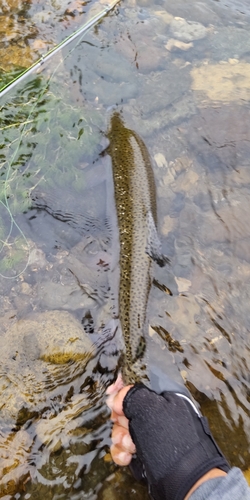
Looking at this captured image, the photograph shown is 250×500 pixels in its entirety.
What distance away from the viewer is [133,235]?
462 cm

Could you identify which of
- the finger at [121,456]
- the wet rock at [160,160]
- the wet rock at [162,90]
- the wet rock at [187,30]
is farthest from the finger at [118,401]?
the wet rock at [187,30]

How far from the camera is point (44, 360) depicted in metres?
4.00

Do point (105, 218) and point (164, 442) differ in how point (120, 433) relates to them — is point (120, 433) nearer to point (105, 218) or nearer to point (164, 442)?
point (164, 442)

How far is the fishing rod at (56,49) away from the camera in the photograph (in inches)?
206

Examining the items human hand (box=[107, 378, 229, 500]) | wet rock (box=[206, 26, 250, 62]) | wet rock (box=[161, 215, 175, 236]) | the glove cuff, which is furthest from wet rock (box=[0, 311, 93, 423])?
wet rock (box=[206, 26, 250, 62])

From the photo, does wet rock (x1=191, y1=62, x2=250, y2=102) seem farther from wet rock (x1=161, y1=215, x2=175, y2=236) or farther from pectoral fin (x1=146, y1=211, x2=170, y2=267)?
pectoral fin (x1=146, y1=211, x2=170, y2=267)

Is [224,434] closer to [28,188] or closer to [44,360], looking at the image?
[44,360]

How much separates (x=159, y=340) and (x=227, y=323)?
2.57 ft

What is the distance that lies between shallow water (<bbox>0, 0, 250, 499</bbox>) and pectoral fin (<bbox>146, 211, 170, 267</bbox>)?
0.11m

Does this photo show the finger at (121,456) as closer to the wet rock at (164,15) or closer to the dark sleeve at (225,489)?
the dark sleeve at (225,489)

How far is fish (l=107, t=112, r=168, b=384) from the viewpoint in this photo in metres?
4.04

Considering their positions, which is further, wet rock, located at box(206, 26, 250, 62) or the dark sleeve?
wet rock, located at box(206, 26, 250, 62)

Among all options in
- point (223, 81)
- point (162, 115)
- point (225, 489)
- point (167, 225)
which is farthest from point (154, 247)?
point (223, 81)

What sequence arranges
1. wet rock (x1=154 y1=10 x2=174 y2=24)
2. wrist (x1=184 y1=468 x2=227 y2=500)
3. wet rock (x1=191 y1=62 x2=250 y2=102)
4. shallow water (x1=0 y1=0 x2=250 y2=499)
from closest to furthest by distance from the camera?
wrist (x1=184 y1=468 x2=227 y2=500)
shallow water (x1=0 y1=0 x2=250 y2=499)
wet rock (x1=191 y1=62 x2=250 y2=102)
wet rock (x1=154 y1=10 x2=174 y2=24)
